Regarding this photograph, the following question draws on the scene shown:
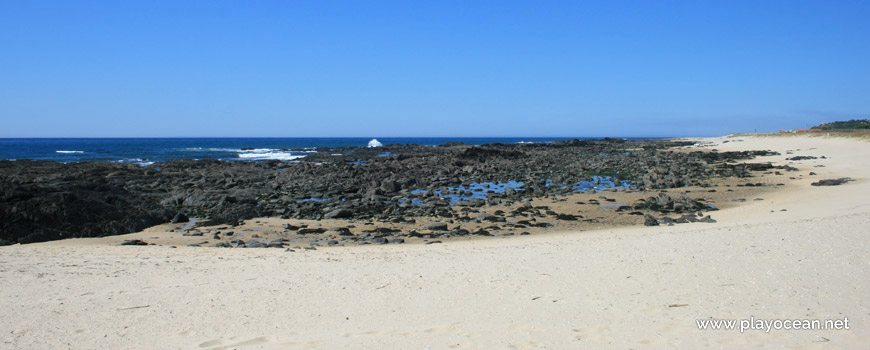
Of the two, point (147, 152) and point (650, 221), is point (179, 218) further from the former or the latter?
point (147, 152)

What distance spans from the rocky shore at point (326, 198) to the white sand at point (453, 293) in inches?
108

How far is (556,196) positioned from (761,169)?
14.7 m

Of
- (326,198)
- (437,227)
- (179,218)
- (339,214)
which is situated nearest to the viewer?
(437,227)

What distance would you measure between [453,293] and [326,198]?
13.8m

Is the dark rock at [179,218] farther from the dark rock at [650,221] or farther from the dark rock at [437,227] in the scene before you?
the dark rock at [650,221]

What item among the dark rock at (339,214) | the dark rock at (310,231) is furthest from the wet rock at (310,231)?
the dark rock at (339,214)

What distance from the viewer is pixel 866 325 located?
482cm

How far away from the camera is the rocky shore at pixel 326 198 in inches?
488

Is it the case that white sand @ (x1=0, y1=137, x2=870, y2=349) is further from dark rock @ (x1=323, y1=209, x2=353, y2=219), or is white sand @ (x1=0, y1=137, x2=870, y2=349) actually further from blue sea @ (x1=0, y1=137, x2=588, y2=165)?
blue sea @ (x1=0, y1=137, x2=588, y2=165)

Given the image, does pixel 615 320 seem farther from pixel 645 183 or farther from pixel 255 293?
pixel 645 183

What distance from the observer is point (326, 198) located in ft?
64.0

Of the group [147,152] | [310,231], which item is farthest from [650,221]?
[147,152]

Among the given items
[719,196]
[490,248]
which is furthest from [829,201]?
[490,248]

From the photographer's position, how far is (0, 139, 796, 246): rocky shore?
12383 mm
